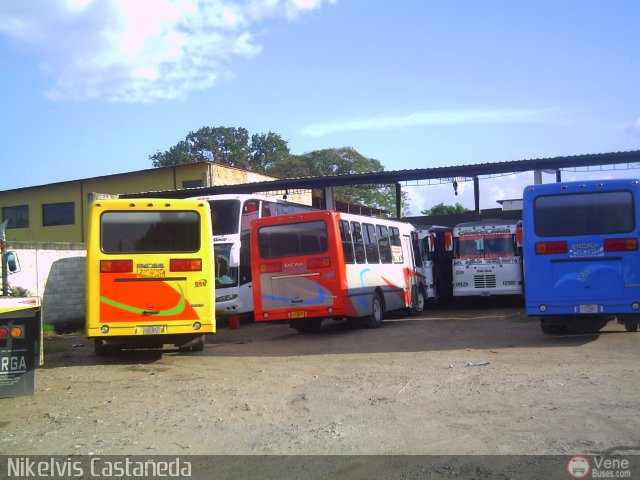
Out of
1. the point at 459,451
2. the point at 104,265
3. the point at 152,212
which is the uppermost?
the point at 152,212

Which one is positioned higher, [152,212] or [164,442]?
[152,212]

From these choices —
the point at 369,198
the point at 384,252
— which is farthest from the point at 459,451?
the point at 369,198

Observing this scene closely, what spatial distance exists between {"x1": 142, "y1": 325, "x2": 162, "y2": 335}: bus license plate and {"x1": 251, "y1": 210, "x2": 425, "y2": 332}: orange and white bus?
12.9 ft

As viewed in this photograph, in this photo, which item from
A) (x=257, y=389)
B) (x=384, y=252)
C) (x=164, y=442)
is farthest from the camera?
(x=384, y=252)

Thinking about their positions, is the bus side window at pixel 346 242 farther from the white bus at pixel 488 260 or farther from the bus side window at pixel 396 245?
the white bus at pixel 488 260

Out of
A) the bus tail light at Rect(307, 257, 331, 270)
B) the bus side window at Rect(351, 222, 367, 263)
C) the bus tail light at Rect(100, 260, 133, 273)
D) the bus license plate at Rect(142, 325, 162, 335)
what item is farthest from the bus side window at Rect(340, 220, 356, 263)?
the bus tail light at Rect(100, 260, 133, 273)

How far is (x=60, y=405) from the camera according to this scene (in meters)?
8.22

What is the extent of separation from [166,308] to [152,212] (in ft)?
6.03

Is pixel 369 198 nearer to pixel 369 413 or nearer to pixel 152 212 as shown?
pixel 152 212

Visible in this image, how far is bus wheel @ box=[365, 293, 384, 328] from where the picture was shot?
52.5 feet

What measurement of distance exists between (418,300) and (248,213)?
6498mm

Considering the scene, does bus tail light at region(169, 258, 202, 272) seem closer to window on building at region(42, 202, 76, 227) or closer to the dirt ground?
the dirt ground

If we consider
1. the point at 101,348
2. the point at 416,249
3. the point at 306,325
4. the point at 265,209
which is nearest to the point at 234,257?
the point at 265,209

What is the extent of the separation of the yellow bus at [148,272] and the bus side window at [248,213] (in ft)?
23.9
